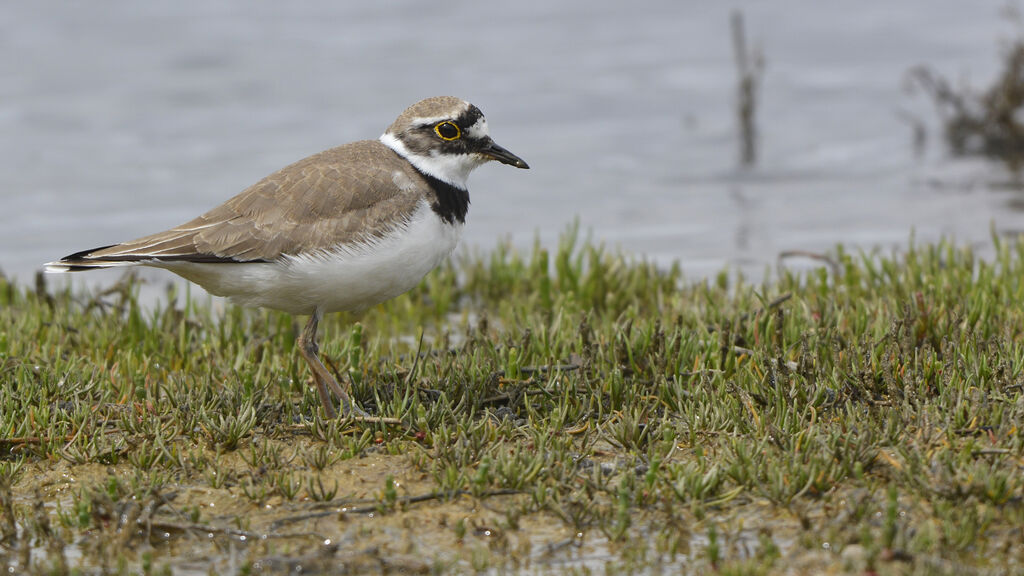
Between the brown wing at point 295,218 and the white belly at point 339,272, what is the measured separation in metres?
0.06

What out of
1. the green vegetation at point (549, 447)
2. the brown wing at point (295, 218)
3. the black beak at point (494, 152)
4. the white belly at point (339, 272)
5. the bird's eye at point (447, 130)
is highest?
the bird's eye at point (447, 130)

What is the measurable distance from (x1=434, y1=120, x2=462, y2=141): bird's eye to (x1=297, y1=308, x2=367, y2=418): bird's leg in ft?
3.87

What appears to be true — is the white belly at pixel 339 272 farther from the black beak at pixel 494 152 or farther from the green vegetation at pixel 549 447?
the black beak at pixel 494 152

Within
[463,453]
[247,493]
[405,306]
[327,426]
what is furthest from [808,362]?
[405,306]

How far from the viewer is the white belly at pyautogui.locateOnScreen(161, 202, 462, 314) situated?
19.4 ft

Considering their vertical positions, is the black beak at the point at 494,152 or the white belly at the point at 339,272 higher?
the black beak at the point at 494,152

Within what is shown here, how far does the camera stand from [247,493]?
16.3 ft

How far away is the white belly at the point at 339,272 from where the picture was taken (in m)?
5.92

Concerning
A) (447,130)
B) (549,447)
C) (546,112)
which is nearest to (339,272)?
(447,130)

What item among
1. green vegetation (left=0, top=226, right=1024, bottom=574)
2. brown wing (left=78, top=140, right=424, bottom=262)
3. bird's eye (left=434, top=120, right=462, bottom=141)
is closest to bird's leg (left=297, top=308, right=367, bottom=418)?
green vegetation (left=0, top=226, right=1024, bottom=574)

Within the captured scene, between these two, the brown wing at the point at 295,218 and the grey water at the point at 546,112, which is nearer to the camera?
the brown wing at the point at 295,218

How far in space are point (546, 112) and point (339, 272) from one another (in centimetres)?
1142

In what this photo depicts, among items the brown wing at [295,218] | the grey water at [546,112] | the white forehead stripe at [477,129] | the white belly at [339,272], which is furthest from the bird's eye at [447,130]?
the grey water at [546,112]

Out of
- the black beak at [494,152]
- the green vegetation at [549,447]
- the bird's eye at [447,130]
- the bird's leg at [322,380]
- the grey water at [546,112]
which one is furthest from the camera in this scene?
the grey water at [546,112]
